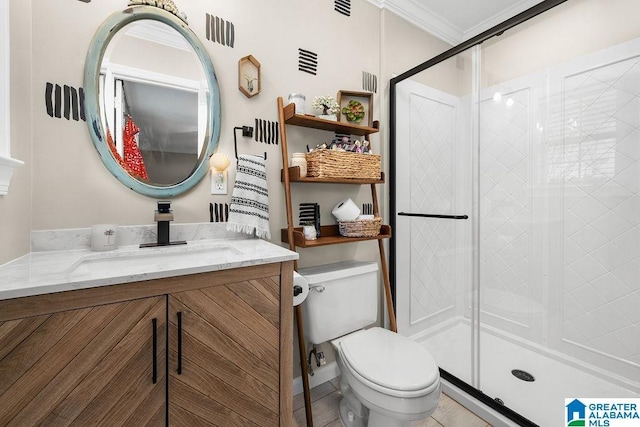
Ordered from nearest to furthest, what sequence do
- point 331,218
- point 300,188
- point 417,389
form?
point 417,389 < point 300,188 < point 331,218

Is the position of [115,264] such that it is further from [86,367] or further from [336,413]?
[336,413]

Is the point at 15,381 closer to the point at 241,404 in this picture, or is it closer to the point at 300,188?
the point at 241,404

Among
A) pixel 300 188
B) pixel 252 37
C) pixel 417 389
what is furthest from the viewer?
pixel 300 188

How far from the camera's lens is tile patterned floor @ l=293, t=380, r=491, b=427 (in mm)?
1487

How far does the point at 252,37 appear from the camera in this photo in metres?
1.53

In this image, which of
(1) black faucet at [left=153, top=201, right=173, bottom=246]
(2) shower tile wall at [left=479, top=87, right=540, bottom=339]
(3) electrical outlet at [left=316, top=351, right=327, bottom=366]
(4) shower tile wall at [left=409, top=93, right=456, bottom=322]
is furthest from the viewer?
(4) shower tile wall at [left=409, top=93, right=456, bottom=322]

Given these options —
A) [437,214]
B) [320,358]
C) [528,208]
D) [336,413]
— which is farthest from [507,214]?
[336,413]

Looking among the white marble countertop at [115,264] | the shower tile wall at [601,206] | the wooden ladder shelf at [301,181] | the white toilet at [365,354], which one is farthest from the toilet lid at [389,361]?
the shower tile wall at [601,206]

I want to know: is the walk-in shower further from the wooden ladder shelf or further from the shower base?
the wooden ladder shelf

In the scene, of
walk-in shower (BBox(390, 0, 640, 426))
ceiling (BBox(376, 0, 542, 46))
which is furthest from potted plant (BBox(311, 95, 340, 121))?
ceiling (BBox(376, 0, 542, 46))

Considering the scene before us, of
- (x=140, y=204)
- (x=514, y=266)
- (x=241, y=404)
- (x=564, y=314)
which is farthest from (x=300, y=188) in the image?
(x=564, y=314)

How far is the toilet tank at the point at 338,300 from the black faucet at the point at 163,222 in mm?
690

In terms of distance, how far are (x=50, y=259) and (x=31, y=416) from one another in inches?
19.6

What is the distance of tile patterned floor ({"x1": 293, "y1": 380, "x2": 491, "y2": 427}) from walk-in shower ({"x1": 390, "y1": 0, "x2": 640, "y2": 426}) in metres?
0.13
